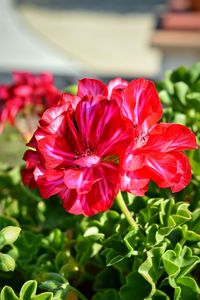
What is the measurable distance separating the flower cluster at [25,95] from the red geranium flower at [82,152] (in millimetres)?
454

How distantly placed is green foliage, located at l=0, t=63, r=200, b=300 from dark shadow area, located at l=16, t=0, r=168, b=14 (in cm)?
624

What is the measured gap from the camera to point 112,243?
2.34 ft

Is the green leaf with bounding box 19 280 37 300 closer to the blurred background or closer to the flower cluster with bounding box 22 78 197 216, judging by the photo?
the flower cluster with bounding box 22 78 197 216

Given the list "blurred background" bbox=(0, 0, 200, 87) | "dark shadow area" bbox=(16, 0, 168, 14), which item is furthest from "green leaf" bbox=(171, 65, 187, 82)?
"dark shadow area" bbox=(16, 0, 168, 14)

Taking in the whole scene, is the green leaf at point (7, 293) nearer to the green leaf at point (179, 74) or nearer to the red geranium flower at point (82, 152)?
the red geranium flower at point (82, 152)

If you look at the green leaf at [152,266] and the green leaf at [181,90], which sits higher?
the green leaf at [181,90]

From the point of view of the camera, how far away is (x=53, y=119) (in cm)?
64

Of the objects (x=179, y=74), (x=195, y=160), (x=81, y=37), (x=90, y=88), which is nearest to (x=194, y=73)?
(x=179, y=74)

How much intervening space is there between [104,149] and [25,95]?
516mm

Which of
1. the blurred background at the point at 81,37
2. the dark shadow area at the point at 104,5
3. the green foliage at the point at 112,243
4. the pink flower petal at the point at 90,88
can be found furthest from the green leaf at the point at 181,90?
the dark shadow area at the point at 104,5

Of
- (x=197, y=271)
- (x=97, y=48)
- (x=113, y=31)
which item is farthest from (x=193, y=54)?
(x=113, y=31)

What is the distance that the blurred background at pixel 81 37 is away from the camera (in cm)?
489

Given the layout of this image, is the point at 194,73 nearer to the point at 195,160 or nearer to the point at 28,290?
the point at 195,160

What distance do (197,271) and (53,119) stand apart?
0.27 m
